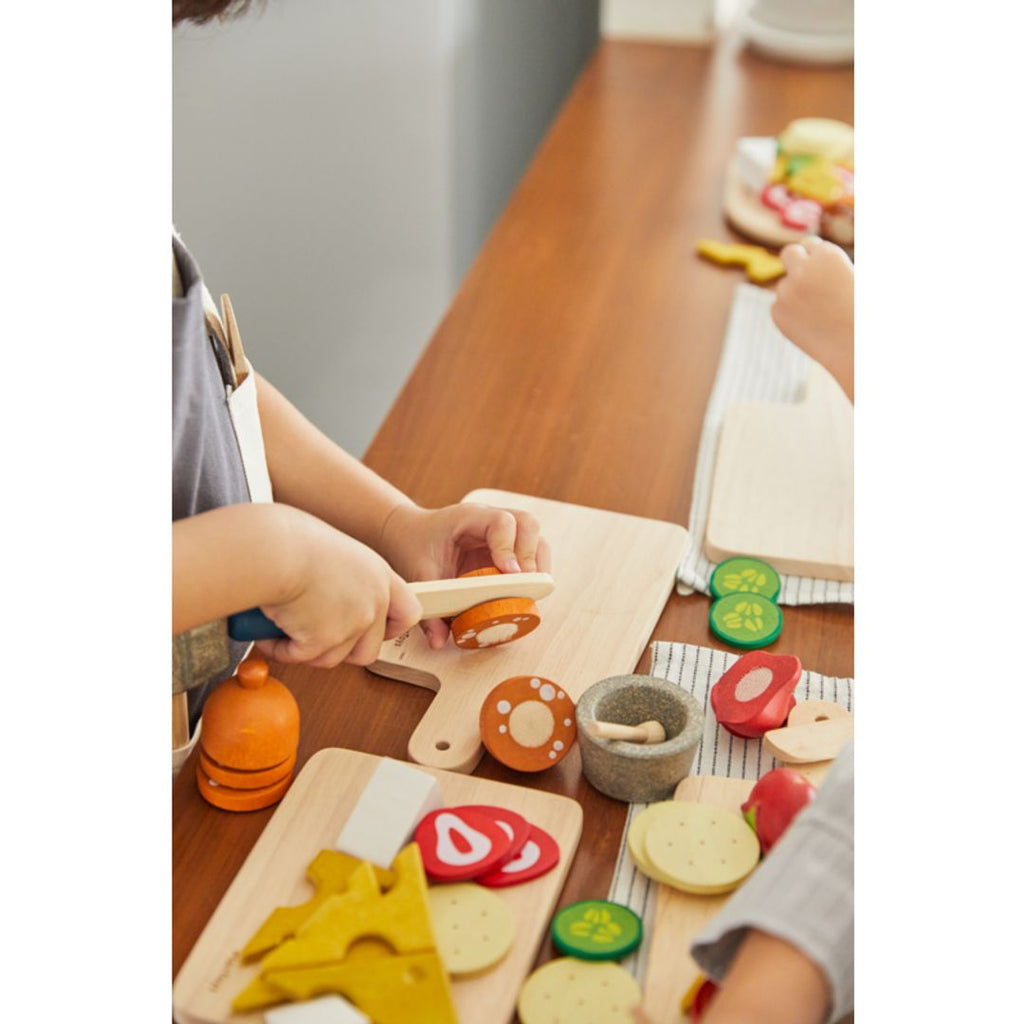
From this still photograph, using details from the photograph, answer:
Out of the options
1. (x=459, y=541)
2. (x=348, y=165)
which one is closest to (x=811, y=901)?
(x=459, y=541)

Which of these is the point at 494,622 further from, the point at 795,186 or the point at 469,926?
the point at 795,186

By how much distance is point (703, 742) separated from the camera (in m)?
0.72

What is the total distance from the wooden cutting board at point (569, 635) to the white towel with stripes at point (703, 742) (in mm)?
25

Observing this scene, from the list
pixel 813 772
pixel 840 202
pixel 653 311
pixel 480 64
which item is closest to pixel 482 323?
pixel 653 311

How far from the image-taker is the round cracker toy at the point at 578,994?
559mm

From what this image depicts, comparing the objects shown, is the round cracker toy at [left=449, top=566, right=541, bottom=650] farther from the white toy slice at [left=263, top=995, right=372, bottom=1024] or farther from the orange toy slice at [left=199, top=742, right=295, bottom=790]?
the white toy slice at [left=263, top=995, right=372, bottom=1024]

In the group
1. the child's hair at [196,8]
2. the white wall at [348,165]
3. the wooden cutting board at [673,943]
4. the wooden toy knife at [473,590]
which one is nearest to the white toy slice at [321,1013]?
the wooden cutting board at [673,943]

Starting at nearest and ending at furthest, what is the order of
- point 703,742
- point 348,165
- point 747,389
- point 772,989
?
point 772,989 → point 703,742 → point 747,389 → point 348,165

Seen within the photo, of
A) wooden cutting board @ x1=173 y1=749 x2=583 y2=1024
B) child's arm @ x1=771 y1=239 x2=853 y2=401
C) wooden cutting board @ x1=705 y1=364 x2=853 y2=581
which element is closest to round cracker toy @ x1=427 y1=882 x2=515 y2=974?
wooden cutting board @ x1=173 y1=749 x2=583 y2=1024

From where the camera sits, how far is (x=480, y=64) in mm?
1908

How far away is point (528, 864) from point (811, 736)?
6.9 inches
